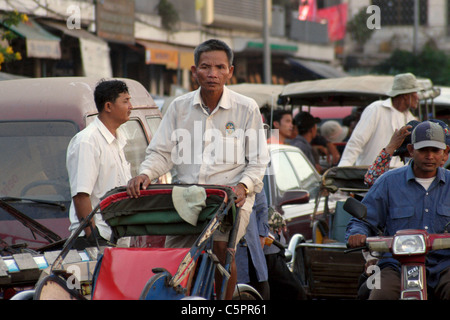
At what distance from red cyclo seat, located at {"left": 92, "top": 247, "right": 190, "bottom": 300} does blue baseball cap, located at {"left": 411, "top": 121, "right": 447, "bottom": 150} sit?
5.36 ft

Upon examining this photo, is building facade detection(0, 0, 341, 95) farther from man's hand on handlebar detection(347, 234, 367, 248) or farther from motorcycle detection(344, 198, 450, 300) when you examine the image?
motorcycle detection(344, 198, 450, 300)

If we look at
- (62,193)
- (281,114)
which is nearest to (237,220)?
(62,193)

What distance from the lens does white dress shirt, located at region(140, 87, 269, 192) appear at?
5.07 metres

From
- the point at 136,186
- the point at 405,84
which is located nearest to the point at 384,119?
the point at 405,84

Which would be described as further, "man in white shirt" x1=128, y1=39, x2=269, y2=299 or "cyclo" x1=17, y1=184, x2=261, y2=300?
"man in white shirt" x1=128, y1=39, x2=269, y2=299

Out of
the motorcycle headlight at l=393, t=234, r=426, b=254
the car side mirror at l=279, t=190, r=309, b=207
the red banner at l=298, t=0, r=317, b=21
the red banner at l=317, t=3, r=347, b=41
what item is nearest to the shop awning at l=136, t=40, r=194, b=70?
the red banner at l=298, t=0, r=317, b=21

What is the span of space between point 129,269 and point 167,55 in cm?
2135

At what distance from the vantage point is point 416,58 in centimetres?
3844

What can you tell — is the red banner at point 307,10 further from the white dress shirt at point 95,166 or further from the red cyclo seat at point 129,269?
the red cyclo seat at point 129,269

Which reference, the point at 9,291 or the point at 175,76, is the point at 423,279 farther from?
the point at 175,76

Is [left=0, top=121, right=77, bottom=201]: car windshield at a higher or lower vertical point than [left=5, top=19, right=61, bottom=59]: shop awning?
lower

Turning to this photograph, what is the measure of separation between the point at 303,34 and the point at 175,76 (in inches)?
359

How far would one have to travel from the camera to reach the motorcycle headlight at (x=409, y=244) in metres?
4.61

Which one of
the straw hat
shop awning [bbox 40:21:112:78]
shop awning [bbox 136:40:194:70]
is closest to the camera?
the straw hat
